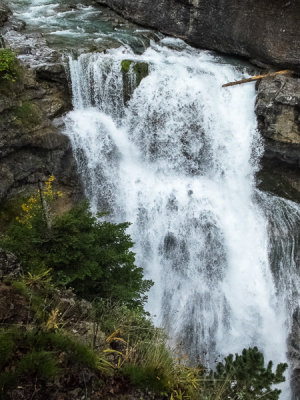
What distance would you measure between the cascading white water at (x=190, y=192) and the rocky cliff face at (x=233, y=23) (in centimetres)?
190

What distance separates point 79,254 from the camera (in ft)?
18.5

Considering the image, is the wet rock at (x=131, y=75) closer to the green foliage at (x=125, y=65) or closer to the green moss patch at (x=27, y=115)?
the green foliage at (x=125, y=65)

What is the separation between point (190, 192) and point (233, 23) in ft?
25.6

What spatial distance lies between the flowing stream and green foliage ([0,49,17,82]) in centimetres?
201

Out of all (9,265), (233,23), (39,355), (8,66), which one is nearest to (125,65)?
(8,66)

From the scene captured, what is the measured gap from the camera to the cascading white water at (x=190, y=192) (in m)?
10.5

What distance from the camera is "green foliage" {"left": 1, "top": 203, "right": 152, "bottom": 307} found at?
18.1 ft

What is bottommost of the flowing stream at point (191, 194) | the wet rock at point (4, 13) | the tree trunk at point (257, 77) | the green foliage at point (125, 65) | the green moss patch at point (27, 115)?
the flowing stream at point (191, 194)

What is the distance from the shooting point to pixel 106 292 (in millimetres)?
6191

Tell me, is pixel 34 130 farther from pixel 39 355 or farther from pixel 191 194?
pixel 39 355

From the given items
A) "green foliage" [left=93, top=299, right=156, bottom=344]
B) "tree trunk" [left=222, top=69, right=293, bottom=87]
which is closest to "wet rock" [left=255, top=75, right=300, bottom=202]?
"tree trunk" [left=222, top=69, right=293, bottom=87]

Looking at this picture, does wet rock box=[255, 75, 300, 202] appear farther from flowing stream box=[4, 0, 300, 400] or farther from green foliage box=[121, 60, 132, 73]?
green foliage box=[121, 60, 132, 73]

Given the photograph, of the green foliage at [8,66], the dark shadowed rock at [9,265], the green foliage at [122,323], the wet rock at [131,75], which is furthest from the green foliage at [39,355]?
the wet rock at [131,75]

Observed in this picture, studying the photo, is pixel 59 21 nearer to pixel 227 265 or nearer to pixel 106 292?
pixel 227 265
